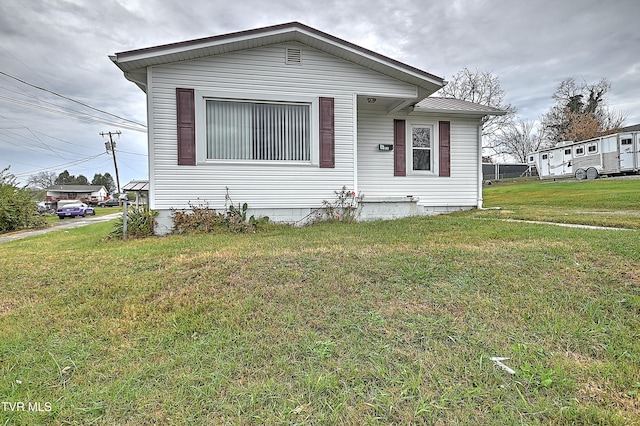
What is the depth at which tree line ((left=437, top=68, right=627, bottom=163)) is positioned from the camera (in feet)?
103

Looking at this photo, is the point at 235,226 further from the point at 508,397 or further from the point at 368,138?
the point at 508,397

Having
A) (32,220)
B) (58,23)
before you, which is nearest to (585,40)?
(58,23)

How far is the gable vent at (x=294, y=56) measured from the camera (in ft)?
24.3

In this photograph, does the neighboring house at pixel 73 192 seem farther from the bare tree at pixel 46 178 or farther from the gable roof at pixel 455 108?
the gable roof at pixel 455 108

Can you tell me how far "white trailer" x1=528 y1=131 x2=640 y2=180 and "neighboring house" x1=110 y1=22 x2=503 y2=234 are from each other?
17352 mm

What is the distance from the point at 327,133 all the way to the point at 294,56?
1879 millimetres

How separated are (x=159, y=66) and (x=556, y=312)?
25.4ft

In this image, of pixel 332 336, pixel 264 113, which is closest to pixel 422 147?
pixel 264 113

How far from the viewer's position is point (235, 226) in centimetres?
681

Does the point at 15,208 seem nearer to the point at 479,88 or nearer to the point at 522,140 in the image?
the point at 479,88

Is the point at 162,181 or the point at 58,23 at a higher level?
the point at 58,23

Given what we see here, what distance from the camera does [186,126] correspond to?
6.88m

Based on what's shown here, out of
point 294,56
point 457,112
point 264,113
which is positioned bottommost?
point 264,113

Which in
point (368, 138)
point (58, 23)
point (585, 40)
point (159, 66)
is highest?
point (585, 40)
